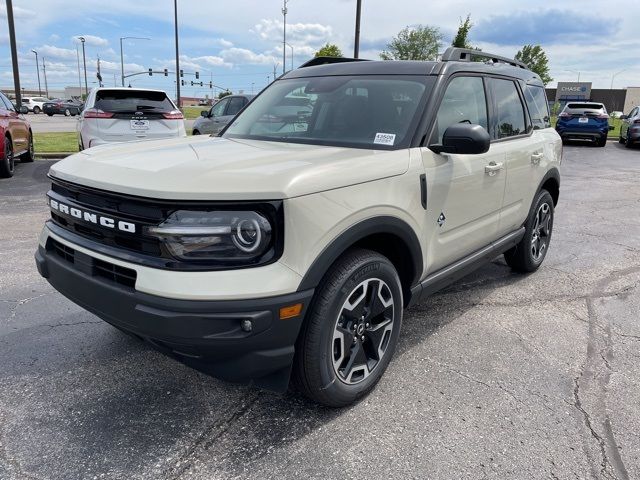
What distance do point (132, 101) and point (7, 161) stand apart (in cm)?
256

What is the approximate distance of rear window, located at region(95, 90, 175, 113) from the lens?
30.3ft

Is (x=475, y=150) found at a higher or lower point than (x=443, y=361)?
higher

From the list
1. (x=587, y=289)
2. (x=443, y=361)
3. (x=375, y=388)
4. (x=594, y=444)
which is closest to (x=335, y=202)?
(x=375, y=388)

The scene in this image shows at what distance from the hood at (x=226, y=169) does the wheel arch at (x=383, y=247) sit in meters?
0.23

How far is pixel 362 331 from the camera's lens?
2.73 m

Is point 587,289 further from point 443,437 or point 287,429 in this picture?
point 287,429

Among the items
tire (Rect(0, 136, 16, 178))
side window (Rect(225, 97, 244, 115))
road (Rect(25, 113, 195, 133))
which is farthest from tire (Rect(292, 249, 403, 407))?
road (Rect(25, 113, 195, 133))

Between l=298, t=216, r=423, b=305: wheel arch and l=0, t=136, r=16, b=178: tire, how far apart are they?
885 cm

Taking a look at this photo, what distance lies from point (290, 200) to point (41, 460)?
1.61 metres

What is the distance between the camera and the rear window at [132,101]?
9227 millimetres

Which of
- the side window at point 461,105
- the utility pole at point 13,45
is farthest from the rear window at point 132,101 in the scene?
the utility pole at point 13,45

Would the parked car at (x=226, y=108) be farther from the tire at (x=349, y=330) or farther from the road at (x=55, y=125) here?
the tire at (x=349, y=330)

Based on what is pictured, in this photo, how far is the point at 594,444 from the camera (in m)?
2.51

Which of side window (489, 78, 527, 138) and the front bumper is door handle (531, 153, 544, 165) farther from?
the front bumper
